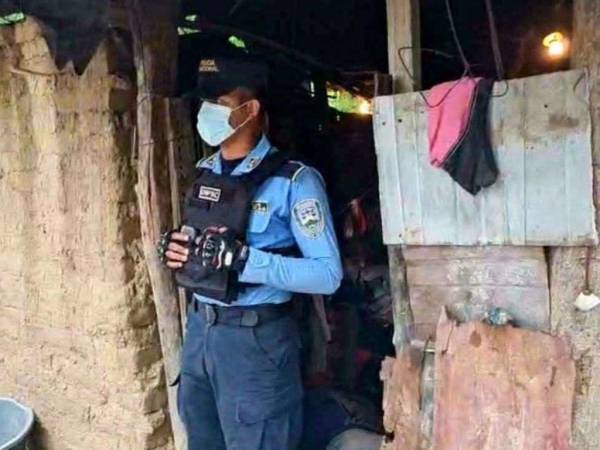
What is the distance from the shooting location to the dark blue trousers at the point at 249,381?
2408mm

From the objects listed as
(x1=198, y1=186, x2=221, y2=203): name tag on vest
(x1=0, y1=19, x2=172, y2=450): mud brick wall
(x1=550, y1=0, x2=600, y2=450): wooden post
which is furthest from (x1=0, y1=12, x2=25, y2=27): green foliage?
(x1=550, y1=0, x2=600, y2=450): wooden post

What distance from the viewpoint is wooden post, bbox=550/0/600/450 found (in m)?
1.95

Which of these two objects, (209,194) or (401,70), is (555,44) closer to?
(401,70)

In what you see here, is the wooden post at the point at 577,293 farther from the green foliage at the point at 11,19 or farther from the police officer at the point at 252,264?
the green foliage at the point at 11,19

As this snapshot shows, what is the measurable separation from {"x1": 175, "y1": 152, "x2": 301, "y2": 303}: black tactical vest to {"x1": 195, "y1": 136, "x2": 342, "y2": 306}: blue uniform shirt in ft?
0.09

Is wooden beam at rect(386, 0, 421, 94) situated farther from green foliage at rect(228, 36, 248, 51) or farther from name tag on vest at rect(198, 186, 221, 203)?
green foliage at rect(228, 36, 248, 51)

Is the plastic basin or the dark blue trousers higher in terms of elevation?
the dark blue trousers

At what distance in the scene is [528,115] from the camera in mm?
2000

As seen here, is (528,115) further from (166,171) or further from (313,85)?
(313,85)

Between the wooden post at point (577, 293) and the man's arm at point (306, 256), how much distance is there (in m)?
0.67

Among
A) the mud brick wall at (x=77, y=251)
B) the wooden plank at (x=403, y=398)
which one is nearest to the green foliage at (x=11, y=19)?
the mud brick wall at (x=77, y=251)

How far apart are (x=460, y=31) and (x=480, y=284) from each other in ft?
6.85


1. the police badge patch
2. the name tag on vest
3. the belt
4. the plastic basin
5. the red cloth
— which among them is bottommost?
the plastic basin

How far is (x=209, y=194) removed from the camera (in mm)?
2498
